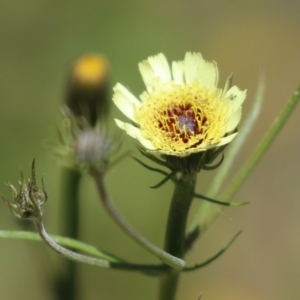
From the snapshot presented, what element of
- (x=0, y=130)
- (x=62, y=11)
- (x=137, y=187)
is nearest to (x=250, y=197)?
(x=137, y=187)

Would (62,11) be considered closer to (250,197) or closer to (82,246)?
(250,197)

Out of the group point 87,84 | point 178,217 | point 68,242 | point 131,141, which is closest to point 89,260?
point 68,242

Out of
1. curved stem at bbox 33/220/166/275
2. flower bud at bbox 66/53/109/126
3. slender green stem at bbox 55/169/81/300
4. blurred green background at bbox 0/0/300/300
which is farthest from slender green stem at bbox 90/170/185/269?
blurred green background at bbox 0/0/300/300

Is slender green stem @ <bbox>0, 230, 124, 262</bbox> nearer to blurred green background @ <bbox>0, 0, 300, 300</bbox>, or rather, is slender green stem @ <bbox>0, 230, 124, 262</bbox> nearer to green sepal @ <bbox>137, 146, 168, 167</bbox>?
green sepal @ <bbox>137, 146, 168, 167</bbox>

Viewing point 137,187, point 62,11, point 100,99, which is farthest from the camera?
point 62,11

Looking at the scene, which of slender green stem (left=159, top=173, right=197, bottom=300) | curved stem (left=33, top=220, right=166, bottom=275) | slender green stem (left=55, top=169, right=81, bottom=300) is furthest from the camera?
slender green stem (left=55, top=169, right=81, bottom=300)

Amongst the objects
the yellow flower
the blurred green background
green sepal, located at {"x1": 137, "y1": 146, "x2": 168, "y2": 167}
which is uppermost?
the yellow flower

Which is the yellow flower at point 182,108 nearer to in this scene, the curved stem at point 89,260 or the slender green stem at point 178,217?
the slender green stem at point 178,217
